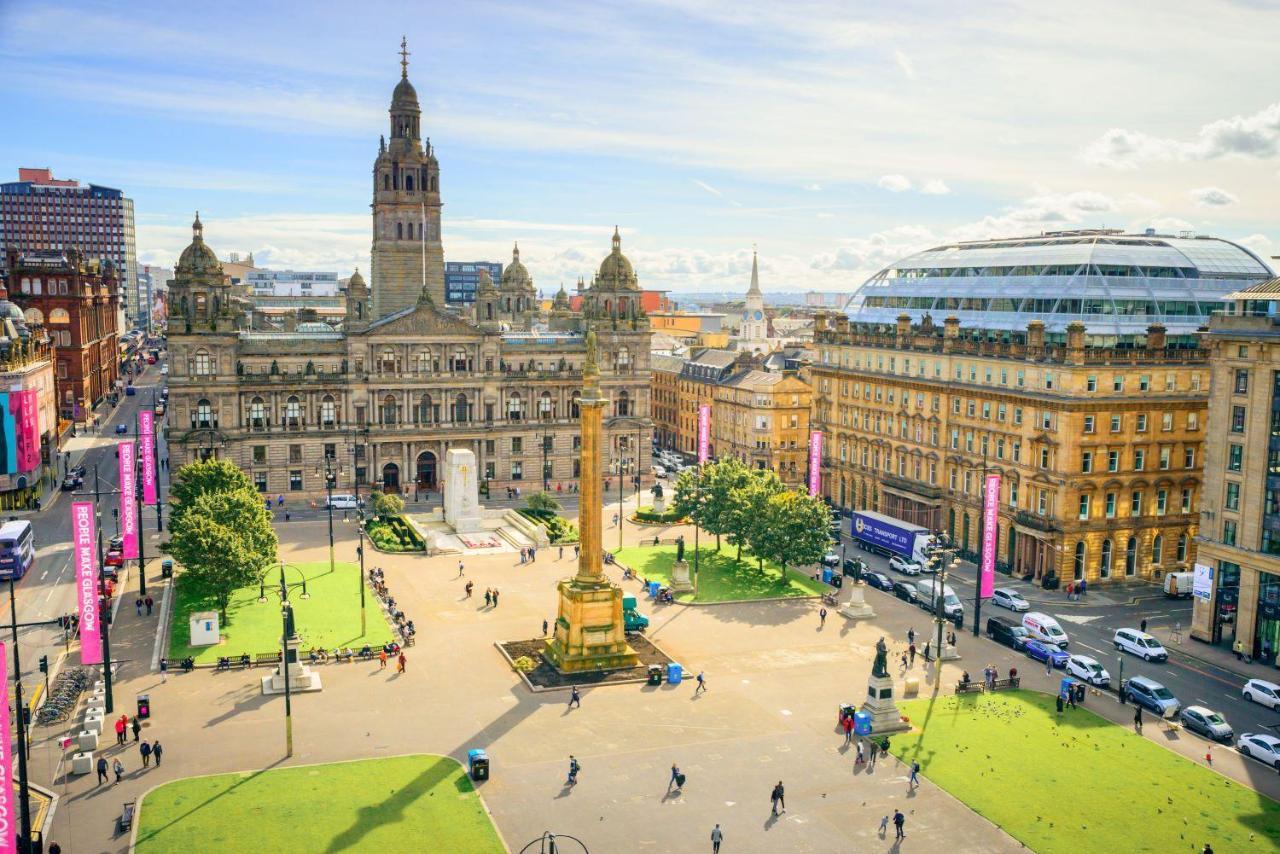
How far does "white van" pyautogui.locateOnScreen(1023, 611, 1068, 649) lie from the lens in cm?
7294

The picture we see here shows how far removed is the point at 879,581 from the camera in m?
87.8

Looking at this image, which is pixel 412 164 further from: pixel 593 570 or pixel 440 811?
pixel 440 811

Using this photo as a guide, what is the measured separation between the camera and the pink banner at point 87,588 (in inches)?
2366

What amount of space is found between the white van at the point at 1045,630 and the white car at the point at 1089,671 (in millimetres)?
4082

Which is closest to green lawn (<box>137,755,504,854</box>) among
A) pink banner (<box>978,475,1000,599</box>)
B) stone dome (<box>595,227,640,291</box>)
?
pink banner (<box>978,475,1000,599</box>)

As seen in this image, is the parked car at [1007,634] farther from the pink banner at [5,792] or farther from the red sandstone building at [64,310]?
the red sandstone building at [64,310]

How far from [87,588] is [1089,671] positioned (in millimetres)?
54643

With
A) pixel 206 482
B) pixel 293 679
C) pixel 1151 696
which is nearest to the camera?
pixel 1151 696

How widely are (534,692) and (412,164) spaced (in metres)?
77.7

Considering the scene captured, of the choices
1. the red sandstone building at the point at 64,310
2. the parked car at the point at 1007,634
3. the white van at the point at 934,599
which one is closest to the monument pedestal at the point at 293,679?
the white van at the point at 934,599

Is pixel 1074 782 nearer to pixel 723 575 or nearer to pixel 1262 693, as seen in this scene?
pixel 1262 693

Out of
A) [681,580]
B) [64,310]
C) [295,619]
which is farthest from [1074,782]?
[64,310]

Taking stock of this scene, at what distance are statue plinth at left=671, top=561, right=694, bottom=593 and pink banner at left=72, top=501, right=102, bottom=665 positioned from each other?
127 ft

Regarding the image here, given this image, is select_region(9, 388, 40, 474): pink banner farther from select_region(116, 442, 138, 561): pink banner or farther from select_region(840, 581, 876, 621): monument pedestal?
select_region(840, 581, 876, 621): monument pedestal
